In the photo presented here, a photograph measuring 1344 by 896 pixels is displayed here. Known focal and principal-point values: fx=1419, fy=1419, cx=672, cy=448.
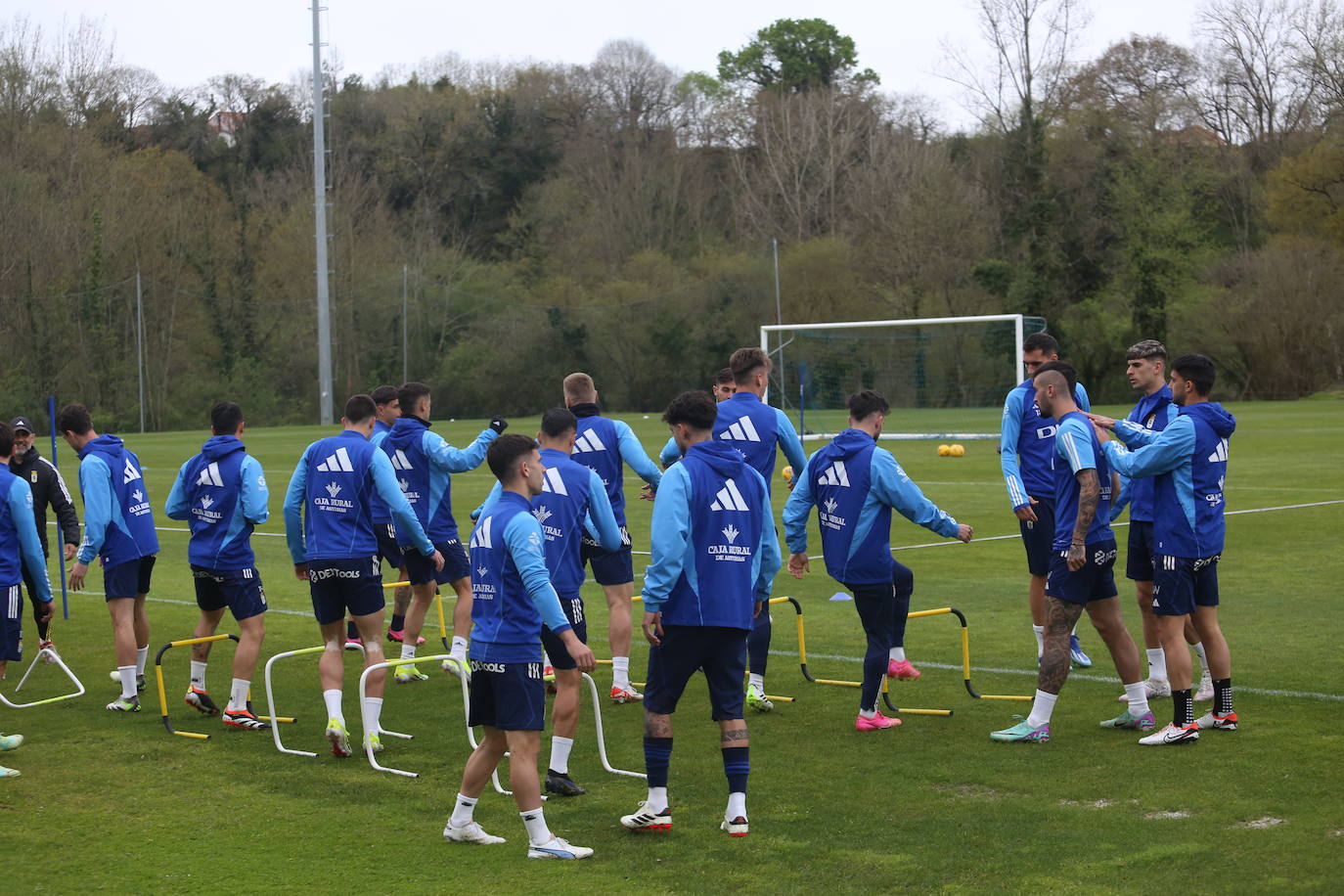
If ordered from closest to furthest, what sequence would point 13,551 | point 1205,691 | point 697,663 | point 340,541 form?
point 697,663 < point 340,541 < point 13,551 < point 1205,691

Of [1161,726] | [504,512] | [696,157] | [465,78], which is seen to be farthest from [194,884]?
[465,78]

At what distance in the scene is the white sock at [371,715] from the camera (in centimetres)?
822

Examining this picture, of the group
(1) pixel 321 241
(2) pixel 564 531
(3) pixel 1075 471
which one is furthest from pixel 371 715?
(1) pixel 321 241

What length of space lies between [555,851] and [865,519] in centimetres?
305

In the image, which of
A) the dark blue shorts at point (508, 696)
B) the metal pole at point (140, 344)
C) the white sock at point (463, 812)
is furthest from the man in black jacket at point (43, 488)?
the metal pole at point (140, 344)

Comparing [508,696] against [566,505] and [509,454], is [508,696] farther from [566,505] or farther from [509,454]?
[566,505]

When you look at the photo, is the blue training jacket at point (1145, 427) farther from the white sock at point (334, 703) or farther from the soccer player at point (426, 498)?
the white sock at point (334, 703)

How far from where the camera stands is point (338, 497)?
8.54m

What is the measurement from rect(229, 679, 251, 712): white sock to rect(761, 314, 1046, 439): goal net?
106ft

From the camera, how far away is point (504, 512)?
6355 mm

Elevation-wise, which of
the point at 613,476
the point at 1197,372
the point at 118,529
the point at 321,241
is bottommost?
the point at 118,529

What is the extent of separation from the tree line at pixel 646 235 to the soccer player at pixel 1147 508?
5113cm

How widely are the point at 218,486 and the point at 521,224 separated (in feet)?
216

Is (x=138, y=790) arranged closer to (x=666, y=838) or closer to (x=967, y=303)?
(x=666, y=838)
